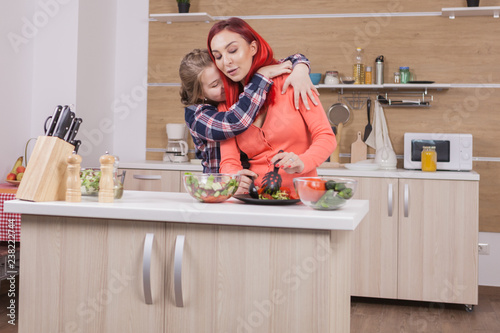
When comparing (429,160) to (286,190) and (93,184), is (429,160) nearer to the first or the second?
(286,190)

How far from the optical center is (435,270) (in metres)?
3.43

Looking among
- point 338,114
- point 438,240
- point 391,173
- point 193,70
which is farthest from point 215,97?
point 338,114

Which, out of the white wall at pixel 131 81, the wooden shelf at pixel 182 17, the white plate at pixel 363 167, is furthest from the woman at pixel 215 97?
the white wall at pixel 131 81

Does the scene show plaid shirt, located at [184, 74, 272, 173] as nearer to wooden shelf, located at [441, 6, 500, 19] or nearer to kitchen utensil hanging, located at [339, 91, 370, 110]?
kitchen utensil hanging, located at [339, 91, 370, 110]

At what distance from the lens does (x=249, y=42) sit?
187cm

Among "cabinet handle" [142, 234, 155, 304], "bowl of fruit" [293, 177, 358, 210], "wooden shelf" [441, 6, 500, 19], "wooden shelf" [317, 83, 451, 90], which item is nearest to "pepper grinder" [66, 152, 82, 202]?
"cabinet handle" [142, 234, 155, 304]

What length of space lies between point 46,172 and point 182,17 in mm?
2736

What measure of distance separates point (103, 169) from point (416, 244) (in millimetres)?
2368

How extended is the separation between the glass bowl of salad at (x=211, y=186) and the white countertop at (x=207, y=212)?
0.03m

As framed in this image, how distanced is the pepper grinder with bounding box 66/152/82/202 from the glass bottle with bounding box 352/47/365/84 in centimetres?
263

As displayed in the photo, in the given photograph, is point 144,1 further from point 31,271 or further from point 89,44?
point 31,271

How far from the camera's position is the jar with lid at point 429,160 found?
3.53m

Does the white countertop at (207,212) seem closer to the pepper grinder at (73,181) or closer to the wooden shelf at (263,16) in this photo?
the pepper grinder at (73,181)

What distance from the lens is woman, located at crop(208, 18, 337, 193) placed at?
1.84 m
